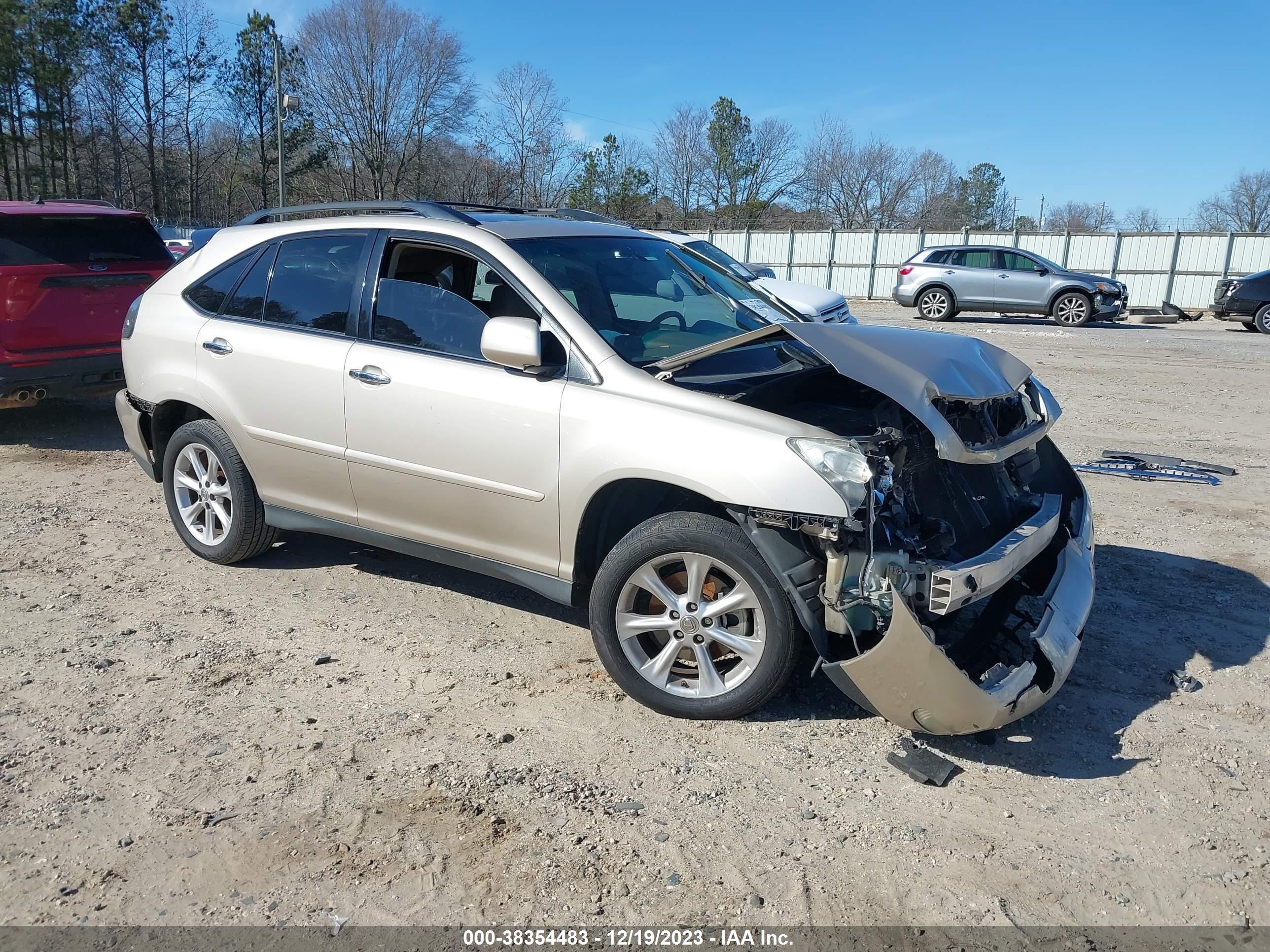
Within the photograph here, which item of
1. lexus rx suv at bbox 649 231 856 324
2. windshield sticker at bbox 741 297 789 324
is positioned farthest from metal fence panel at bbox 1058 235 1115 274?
windshield sticker at bbox 741 297 789 324

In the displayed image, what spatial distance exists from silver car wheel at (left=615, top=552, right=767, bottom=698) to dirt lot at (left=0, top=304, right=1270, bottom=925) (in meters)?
0.22

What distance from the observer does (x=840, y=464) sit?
3.31 metres

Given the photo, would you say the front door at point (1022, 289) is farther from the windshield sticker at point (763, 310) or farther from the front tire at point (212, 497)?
the front tire at point (212, 497)

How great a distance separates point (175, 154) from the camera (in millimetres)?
52594

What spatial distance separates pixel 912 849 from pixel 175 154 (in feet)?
195

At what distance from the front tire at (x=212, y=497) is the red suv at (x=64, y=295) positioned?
3070 millimetres

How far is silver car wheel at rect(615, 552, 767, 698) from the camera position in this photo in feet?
11.6

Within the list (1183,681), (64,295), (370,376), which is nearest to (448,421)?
(370,376)

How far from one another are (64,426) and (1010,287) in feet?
63.6

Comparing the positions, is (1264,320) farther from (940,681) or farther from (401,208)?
(940,681)

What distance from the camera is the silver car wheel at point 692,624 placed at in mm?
3537

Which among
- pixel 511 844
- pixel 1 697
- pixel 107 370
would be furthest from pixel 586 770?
pixel 107 370

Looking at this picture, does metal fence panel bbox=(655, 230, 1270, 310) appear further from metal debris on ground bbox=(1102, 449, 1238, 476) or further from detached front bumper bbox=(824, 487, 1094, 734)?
detached front bumper bbox=(824, 487, 1094, 734)

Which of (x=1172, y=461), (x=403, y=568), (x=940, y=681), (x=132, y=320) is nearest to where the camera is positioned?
(x=940, y=681)
